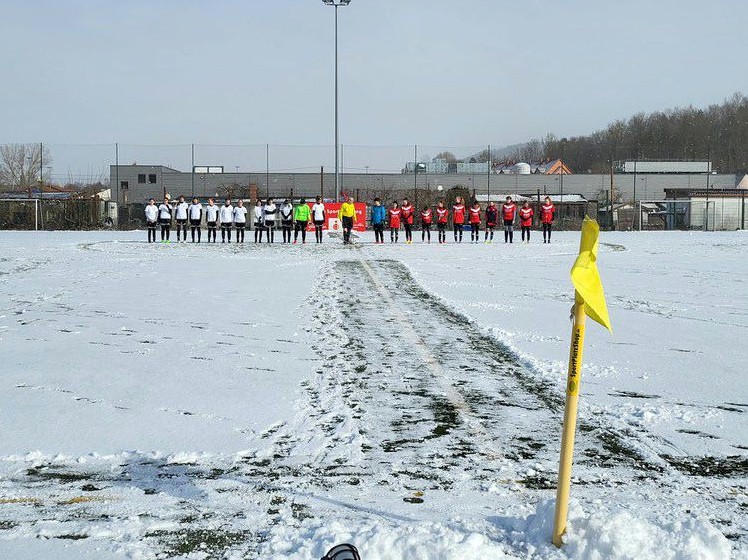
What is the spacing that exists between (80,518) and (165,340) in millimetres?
4716

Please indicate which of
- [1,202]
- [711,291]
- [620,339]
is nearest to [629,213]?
[1,202]

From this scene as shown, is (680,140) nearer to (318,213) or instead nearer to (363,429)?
(318,213)

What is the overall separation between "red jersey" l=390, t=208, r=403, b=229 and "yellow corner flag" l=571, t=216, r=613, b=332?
27.2 metres

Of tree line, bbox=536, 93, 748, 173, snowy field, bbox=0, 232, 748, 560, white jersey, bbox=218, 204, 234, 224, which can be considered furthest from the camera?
tree line, bbox=536, 93, 748, 173

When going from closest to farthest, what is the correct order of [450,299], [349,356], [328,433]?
[328,433], [349,356], [450,299]

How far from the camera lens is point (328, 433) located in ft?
16.5

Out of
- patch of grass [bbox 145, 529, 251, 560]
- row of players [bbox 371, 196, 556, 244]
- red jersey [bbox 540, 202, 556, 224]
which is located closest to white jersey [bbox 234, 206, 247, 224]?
row of players [bbox 371, 196, 556, 244]

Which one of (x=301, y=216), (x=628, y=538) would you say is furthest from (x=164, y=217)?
(x=628, y=538)

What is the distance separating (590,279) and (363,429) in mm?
2285

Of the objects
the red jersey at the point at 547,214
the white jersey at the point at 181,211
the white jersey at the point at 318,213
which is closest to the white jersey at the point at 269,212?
the white jersey at the point at 318,213

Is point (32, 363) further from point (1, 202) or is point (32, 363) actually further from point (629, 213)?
point (629, 213)

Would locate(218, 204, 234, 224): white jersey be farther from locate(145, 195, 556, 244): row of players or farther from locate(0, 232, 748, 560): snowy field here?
locate(0, 232, 748, 560): snowy field

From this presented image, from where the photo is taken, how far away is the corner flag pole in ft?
10.6

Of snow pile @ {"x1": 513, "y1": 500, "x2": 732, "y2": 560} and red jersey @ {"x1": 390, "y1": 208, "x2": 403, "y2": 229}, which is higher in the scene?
red jersey @ {"x1": 390, "y1": 208, "x2": 403, "y2": 229}
